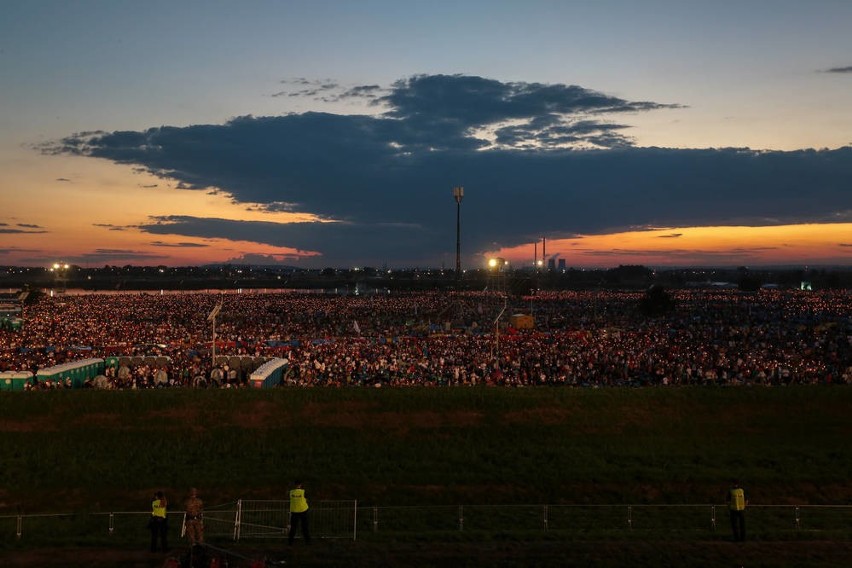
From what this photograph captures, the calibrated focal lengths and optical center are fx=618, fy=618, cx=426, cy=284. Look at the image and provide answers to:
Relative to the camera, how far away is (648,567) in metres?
11.5

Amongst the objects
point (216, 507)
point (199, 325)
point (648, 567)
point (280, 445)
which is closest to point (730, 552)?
point (648, 567)

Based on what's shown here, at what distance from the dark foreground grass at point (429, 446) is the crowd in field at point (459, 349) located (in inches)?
176

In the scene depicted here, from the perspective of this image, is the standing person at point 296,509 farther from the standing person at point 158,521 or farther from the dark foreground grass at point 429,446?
the dark foreground grass at point 429,446

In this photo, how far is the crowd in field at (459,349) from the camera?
29.7 metres

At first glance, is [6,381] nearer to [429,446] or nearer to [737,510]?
[429,446]

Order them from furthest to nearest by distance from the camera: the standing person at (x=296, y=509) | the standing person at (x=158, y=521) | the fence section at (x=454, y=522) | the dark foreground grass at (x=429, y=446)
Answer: the dark foreground grass at (x=429, y=446), the fence section at (x=454, y=522), the standing person at (x=296, y=509), the standing person at (x=158, y=521)

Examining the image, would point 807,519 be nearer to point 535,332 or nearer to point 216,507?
point 216,507

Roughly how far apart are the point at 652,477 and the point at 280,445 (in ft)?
41.1

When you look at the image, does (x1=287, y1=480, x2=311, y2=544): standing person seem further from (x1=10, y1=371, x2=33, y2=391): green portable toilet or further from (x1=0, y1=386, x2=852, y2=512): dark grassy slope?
(x1=10, y1=371, x2=33, y2=391): green portable toilet

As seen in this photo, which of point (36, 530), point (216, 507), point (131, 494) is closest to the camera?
point (36, 530)

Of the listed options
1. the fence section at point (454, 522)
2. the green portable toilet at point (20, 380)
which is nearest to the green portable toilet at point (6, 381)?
the green portable toilet at point (20, 380)

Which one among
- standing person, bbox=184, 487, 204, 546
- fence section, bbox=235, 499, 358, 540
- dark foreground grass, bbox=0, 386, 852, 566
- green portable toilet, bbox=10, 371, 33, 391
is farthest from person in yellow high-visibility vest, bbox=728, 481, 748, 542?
green portable toilet, bbox=10, 371, 33, 391

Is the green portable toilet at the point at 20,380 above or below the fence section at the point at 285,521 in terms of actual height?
above

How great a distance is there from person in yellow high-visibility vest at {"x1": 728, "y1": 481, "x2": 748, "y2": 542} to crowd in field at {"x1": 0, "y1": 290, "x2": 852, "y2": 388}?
15877mm
